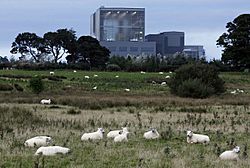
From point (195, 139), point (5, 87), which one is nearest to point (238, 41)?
point (5, 87)

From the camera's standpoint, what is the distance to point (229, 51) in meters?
86.5

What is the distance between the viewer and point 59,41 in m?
128

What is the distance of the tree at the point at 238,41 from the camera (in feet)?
282

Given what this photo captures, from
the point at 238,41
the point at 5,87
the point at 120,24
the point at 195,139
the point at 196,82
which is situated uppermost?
the point at 120,24

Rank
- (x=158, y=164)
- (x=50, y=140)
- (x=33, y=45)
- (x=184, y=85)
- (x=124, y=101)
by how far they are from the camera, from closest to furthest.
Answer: (x=158, y=164) < (x=50, y=140) < (x=124, y=101) < (x=184, y=85) < (x=33, y=45)

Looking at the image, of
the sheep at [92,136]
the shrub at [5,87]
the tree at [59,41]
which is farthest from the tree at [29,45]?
the sheep at [92,136]

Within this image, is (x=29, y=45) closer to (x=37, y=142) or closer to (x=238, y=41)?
(x=238, y=41)

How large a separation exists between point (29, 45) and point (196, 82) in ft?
319

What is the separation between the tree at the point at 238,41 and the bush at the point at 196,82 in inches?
1448

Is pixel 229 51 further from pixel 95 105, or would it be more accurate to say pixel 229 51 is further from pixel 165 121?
pixel 165 121

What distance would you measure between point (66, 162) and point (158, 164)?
2.08 m

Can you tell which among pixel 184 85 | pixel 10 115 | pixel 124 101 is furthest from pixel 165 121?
pixel 184 85

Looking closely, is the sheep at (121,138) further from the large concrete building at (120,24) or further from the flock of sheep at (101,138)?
the large concrete building at (120,24)

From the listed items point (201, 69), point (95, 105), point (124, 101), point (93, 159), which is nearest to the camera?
point (93, 159)
